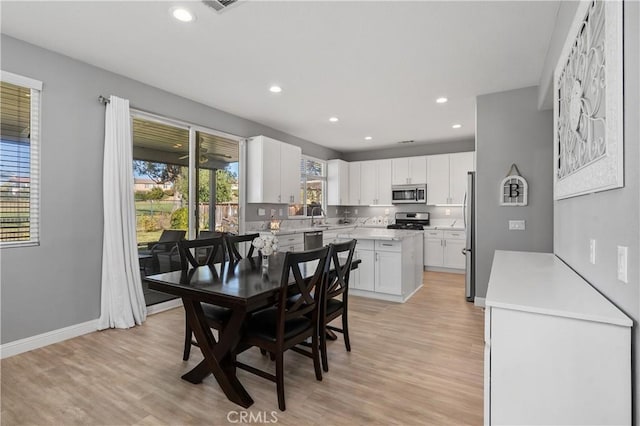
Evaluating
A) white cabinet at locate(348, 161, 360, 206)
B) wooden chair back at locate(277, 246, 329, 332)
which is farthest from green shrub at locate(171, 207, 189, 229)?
white cabinet at locate(348, 161, 360, 206)

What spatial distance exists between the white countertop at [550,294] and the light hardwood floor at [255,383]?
2.95ft

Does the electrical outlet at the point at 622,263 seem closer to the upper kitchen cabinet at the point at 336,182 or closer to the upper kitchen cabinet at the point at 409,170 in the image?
the upper kitchen cabinet at the point at 409,170

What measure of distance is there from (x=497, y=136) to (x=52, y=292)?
17.0ft

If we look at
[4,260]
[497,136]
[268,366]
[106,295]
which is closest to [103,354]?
[106,295]

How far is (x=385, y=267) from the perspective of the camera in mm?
4352

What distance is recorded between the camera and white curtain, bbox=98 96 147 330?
3.33 m

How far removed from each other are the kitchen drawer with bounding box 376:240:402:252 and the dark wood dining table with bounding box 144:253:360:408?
2.09 metres

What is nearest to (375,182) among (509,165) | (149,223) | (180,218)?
(509,165)

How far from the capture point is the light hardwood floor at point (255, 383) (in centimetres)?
193

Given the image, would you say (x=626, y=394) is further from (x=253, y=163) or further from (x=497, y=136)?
(x=253, y=163)

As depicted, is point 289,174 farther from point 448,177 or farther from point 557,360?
point 557,360

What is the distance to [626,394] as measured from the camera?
1036 mm

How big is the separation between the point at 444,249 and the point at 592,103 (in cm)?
535

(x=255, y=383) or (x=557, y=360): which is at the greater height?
(x=557, y=360)
